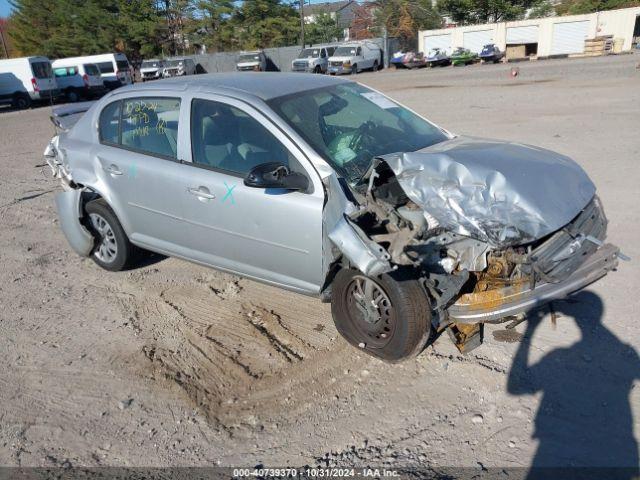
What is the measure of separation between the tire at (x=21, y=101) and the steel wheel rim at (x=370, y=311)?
2976cm

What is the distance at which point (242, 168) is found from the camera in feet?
12.6

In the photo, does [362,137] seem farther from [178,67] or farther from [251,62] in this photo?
[251,62]

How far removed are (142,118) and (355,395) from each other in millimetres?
2987

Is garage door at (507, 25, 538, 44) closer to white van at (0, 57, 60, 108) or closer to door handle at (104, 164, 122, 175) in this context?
white van at (0, 57, 60, 108)

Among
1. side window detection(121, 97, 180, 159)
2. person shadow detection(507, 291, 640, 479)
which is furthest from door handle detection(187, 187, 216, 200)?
person shadow detection(507, 291, 640, 479)

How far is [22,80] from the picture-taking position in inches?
1075

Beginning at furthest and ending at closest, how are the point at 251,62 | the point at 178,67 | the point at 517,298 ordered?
the point at 251,62 < the point at 178,67 < the point at 517,298

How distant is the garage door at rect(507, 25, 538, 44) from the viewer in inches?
1658

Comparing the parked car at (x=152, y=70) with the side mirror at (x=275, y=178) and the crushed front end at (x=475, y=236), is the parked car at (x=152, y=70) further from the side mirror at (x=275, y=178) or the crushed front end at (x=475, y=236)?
the crushed front end at (x=475, y=236)

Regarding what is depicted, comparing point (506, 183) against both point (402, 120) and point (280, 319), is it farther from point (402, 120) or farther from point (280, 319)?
point (280, 319)

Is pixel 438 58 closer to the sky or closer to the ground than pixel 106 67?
closer to the ground

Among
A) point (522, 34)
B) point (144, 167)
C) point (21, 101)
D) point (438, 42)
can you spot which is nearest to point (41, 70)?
point (21, 101)

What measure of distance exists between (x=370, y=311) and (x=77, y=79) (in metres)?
32.0

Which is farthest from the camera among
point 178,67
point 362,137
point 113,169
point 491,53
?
point 178,67
